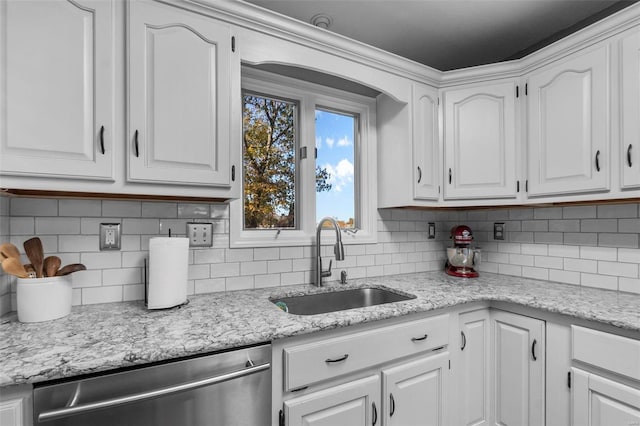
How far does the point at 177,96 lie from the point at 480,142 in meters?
1.78

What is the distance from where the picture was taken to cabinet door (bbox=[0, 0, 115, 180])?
1.06 m

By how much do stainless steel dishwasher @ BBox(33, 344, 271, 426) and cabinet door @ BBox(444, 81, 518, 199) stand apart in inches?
64.9

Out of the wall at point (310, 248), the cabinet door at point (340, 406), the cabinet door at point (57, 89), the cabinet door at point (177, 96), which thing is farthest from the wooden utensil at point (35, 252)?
the cabinet door at point (340, 406)

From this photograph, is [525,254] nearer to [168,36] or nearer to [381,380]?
[381,380]

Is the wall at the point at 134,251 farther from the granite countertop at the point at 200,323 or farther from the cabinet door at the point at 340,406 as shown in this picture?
the cabinet door at the point at 340,406

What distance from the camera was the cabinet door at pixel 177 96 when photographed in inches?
49.2

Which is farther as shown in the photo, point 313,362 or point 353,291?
point 353,291

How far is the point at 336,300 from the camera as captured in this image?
1904 mm

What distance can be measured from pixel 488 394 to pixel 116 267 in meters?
2.04

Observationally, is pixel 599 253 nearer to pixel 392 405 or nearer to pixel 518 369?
pixel 518 369

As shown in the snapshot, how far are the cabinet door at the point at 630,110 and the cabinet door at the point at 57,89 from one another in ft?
7.43

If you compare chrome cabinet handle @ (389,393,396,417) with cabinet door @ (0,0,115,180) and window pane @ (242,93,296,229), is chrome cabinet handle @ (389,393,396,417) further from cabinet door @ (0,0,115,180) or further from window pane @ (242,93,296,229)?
cabinet door @ (0,0,115,180)

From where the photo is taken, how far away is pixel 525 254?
2.20m

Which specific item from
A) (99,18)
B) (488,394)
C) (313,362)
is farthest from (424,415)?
(99,18)
